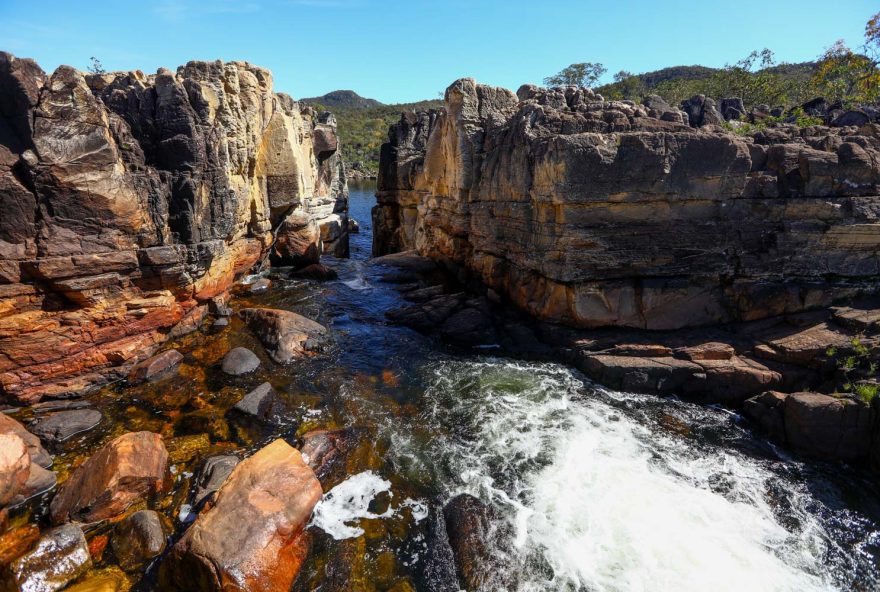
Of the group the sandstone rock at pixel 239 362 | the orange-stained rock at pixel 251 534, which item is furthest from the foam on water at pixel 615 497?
the sandstone rock at pixel 239 362

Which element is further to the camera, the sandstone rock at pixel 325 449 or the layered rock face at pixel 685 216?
the layered rock face at pixel 685 216

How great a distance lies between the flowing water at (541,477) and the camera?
618cm

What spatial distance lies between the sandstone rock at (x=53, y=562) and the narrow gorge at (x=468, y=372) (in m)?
0.03

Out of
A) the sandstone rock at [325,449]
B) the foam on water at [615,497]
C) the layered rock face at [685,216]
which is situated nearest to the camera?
the foam on water at [615,497]

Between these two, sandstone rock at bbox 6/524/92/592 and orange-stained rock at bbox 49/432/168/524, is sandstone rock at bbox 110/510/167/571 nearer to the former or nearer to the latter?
sandstone rock at bbox 6/524/92/592

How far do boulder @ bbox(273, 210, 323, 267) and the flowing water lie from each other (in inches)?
353

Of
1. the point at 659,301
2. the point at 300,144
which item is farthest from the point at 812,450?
the point at 300,144

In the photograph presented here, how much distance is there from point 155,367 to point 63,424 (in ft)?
7.34

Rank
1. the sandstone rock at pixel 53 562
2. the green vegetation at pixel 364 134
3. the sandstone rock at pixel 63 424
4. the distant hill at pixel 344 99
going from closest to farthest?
the sandstone rock at pixel 53 562
the sandstone rock at pixel 63 424
the green vegetation at pixel 364 134
the distant hill at pixel 344 99

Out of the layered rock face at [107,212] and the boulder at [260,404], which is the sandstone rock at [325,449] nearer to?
the boulder at [260,404]

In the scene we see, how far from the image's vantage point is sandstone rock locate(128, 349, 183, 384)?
403 inches

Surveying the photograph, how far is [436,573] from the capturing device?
6.02m

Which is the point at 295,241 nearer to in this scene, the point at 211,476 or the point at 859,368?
the point at 211,476

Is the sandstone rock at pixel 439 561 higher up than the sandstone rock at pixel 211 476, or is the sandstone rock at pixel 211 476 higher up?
the sandstone rock at pixel 211 476
